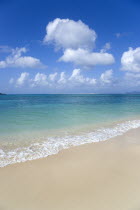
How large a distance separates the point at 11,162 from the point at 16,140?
3192mm

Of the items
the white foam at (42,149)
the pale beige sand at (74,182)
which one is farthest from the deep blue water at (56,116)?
the pale beige sand at (74,182)

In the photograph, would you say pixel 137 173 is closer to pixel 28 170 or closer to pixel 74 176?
pixel 74 176

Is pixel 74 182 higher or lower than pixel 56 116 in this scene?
lower

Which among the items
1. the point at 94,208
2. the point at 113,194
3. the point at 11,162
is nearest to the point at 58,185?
the point at 94,208

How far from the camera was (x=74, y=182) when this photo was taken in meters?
4.44

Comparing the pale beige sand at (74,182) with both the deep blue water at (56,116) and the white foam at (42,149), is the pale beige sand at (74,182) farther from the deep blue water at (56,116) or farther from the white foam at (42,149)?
the deep blue water at (56,116)

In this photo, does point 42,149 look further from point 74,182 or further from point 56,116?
point 56,116

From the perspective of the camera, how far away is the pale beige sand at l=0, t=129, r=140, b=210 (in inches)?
142

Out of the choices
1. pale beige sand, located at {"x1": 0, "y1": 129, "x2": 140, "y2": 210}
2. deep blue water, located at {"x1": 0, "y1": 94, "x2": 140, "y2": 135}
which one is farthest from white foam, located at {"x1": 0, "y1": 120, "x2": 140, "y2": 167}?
deep blue water, located at {"x1": 0, "y1": 94, "x2": 140, "y2": 135}

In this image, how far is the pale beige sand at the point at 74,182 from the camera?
3.61m

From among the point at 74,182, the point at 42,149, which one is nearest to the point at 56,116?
the point at 42,149

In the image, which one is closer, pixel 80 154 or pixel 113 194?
pixel 113 194

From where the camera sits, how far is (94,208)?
11.4 ft

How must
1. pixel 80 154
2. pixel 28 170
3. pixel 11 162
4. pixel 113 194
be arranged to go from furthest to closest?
pixel 80 154 < pixel 11 162 < pixel 28 170 < pixel 113 194
